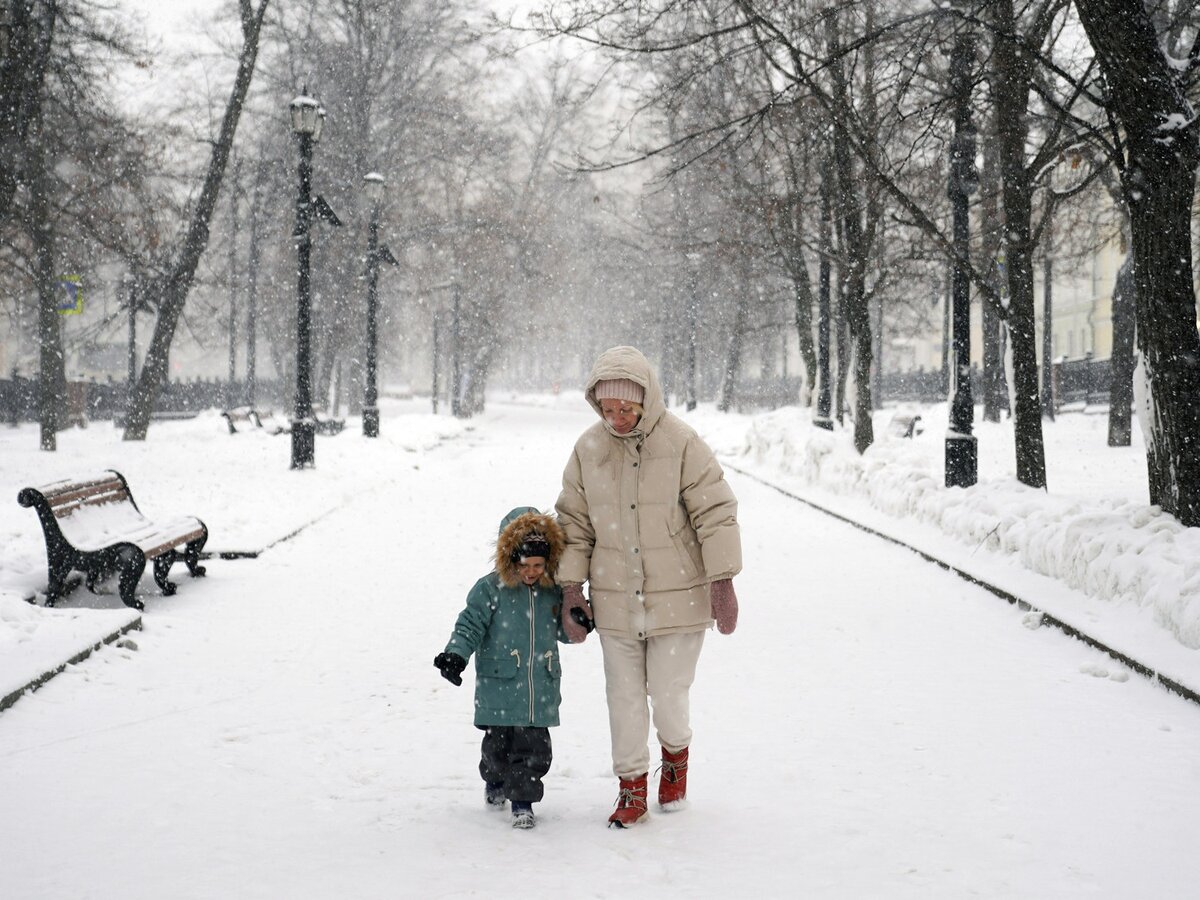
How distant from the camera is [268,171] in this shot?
31.1m

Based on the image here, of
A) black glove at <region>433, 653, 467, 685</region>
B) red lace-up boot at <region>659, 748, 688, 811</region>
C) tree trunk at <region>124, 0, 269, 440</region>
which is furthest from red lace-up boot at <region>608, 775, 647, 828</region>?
tree trunk at <region>124, 0, 269, 440</region>

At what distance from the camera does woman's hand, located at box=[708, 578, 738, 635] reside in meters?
4.14

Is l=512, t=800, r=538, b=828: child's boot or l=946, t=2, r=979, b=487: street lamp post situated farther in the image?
l=946, t=2, r=979, b=487: street lamp post

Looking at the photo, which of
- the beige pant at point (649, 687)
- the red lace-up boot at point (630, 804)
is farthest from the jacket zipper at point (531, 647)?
the red lace-up boot at point (630, 804)

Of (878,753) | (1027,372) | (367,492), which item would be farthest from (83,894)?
(367,492)

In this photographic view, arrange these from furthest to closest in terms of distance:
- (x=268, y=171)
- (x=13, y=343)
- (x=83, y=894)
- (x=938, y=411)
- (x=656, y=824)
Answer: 1. (x=13, y=343)
2. (x=938, y=411)
3. (x=268, y=171)
4. (x=656, y=824)
5. (x=83, y=894)

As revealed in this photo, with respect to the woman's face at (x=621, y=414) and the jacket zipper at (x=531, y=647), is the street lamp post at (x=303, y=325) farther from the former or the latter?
the woman's face at (x=621, y=414)

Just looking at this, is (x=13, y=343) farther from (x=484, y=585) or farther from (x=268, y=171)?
(x=484, y=585)

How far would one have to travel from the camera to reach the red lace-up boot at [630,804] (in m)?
4.17

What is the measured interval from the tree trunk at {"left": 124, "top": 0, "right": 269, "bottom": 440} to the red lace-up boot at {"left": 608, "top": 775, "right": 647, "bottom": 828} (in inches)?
837

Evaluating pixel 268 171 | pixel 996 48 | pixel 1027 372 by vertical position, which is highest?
pixel 268 171

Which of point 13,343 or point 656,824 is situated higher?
point 13,343

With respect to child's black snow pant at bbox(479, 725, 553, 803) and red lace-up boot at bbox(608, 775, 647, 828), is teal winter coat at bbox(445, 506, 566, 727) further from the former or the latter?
red lace-up boot at bbox(608, 775, 647, 828)

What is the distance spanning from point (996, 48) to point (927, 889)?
989 centimetres
